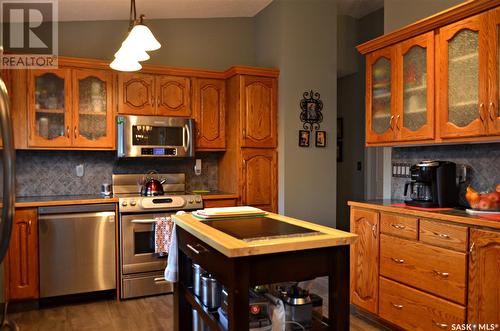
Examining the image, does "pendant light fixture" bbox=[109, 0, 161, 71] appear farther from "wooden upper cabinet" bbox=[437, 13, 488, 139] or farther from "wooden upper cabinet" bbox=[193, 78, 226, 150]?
"wooden upper cabinet" bbox=[437, 13, 488, 139]

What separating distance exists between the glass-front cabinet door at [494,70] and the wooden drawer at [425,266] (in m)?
0.79

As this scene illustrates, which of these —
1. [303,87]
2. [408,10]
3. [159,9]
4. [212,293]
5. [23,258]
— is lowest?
[23,258]

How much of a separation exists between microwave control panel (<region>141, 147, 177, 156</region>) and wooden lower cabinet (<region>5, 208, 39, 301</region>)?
110 centimetres

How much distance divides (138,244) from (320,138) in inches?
87.2

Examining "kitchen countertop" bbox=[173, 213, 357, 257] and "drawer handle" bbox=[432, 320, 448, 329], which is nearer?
"kitchen countertop" bbox=[173, 213, 357, 257]

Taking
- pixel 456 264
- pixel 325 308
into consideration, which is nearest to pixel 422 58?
pixel 456 264

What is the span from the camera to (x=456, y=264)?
2.17 meters

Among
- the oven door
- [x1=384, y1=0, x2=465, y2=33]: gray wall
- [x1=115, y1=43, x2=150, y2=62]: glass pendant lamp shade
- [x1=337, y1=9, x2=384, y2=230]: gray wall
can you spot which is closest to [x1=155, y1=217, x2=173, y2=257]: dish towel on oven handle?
the oven door

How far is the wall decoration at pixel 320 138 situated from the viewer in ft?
13.8

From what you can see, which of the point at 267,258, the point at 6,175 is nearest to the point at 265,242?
the point at 267,258

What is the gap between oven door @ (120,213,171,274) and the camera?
3430 millimetres

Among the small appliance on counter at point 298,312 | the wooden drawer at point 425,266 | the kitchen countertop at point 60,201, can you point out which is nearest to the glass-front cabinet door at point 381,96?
the wooden drawer at point 425,266

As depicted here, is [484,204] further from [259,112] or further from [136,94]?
[136,94]

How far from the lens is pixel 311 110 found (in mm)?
4184
